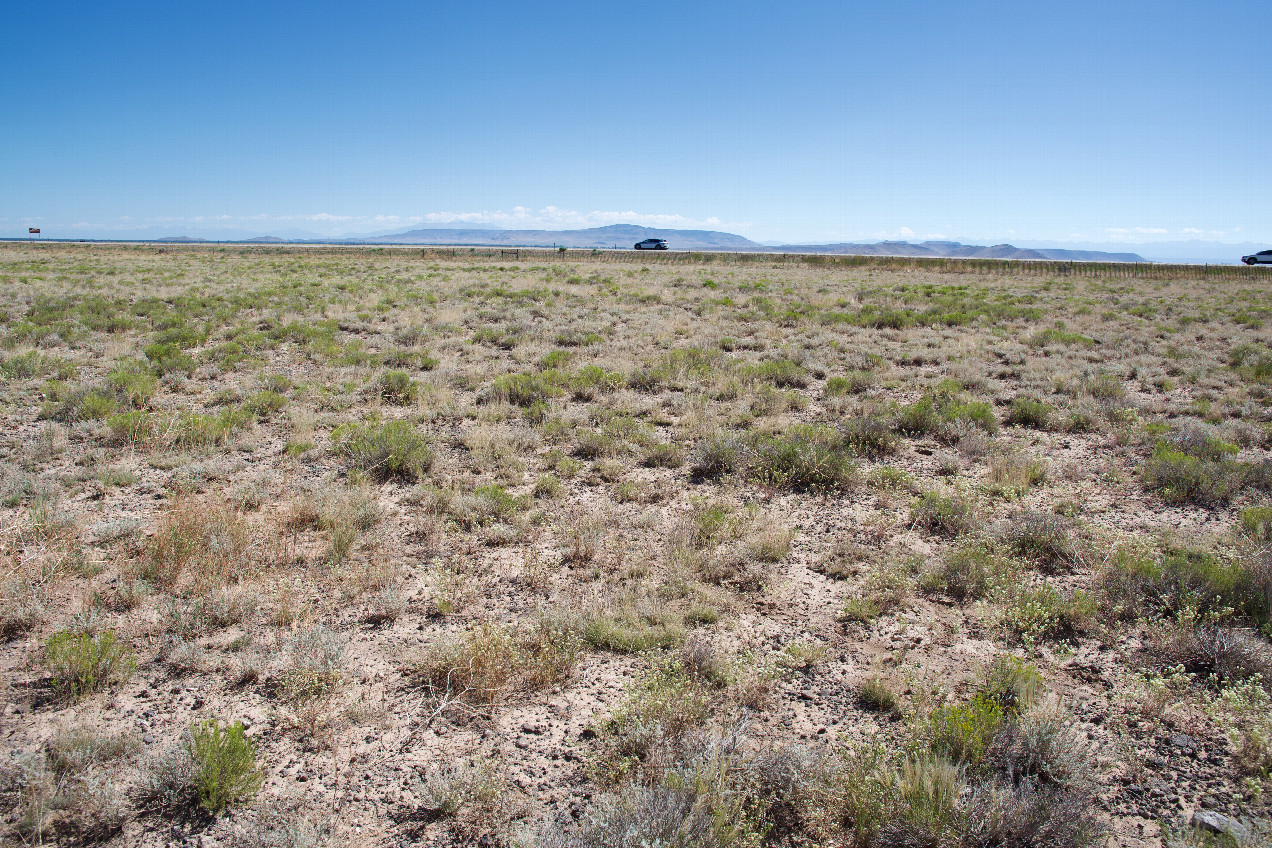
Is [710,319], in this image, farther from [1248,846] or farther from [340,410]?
[1248,846]

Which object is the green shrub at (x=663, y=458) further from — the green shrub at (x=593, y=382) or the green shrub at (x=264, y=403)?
the green shrub at (x=264, y=403)

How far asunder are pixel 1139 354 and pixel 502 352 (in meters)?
14.8

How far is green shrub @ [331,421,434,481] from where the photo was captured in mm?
7473

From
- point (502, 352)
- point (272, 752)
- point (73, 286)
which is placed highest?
point (73, 286)

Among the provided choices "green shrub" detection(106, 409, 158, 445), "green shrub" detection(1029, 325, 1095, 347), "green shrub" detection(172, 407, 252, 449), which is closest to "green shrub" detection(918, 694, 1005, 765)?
"green shrub" detection(172, 407, 252, 449)

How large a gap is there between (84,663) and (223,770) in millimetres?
1482

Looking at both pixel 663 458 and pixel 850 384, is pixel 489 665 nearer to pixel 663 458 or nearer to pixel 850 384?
pixel 663 458

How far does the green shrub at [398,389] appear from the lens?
416 inches

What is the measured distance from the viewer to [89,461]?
295 inches

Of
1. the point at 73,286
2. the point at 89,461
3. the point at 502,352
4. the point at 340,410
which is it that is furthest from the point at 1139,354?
the point at 73,286

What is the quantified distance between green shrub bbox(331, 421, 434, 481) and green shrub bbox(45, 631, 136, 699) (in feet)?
11.3

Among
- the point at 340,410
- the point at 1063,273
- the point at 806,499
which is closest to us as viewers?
the point at 806,499

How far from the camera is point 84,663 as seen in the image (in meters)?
3.88

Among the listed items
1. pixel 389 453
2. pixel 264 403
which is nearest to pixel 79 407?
pixel 264 403
